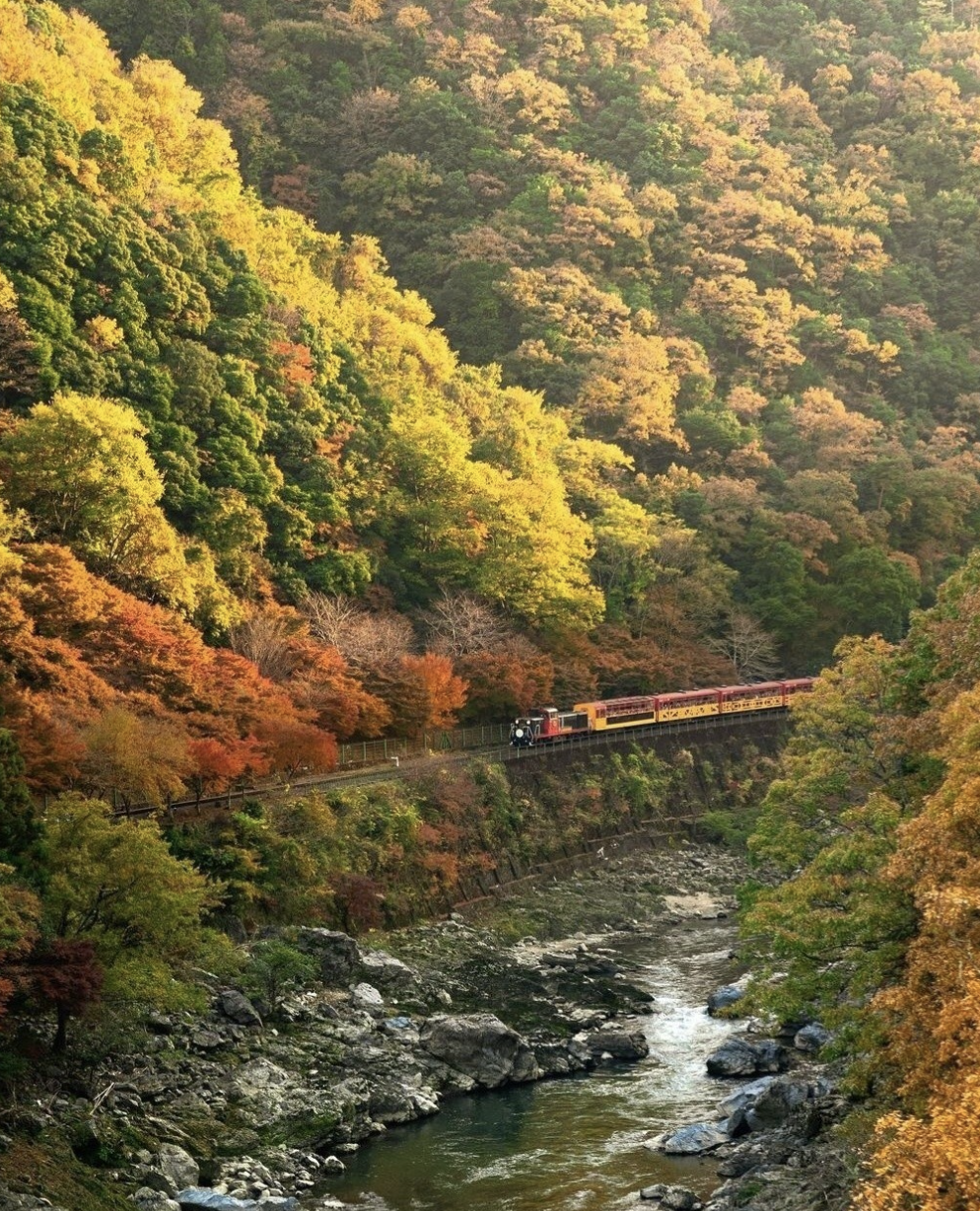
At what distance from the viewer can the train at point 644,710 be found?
5528 centimetres

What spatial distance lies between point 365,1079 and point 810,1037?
9.56 meters

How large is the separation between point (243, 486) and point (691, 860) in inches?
788

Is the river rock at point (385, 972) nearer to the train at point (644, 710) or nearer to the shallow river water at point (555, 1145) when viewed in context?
the shallow river water at point (555, 1145)

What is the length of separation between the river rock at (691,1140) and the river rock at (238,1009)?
8827 millimetres

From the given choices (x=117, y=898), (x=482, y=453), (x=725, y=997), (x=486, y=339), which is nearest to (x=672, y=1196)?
(x=117, y=898)

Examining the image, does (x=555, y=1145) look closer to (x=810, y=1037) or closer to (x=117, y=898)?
(x=810, y=1037)

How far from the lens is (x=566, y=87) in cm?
10044

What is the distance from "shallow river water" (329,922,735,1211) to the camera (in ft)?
88.1

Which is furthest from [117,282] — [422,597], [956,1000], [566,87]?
[566,87]

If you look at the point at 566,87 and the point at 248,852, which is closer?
the point at 248,852

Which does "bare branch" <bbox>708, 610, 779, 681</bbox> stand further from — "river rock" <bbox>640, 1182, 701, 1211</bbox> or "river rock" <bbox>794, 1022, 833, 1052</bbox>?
"river rock" <bbox>640, 1182, 701, 1211</bbox>

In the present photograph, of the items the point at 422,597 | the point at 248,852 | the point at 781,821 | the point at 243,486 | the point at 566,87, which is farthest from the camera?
the point at 566,87

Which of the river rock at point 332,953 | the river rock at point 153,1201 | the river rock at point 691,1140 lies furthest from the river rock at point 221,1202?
the river rock at point 332,953

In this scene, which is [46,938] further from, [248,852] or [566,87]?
[566,87]
